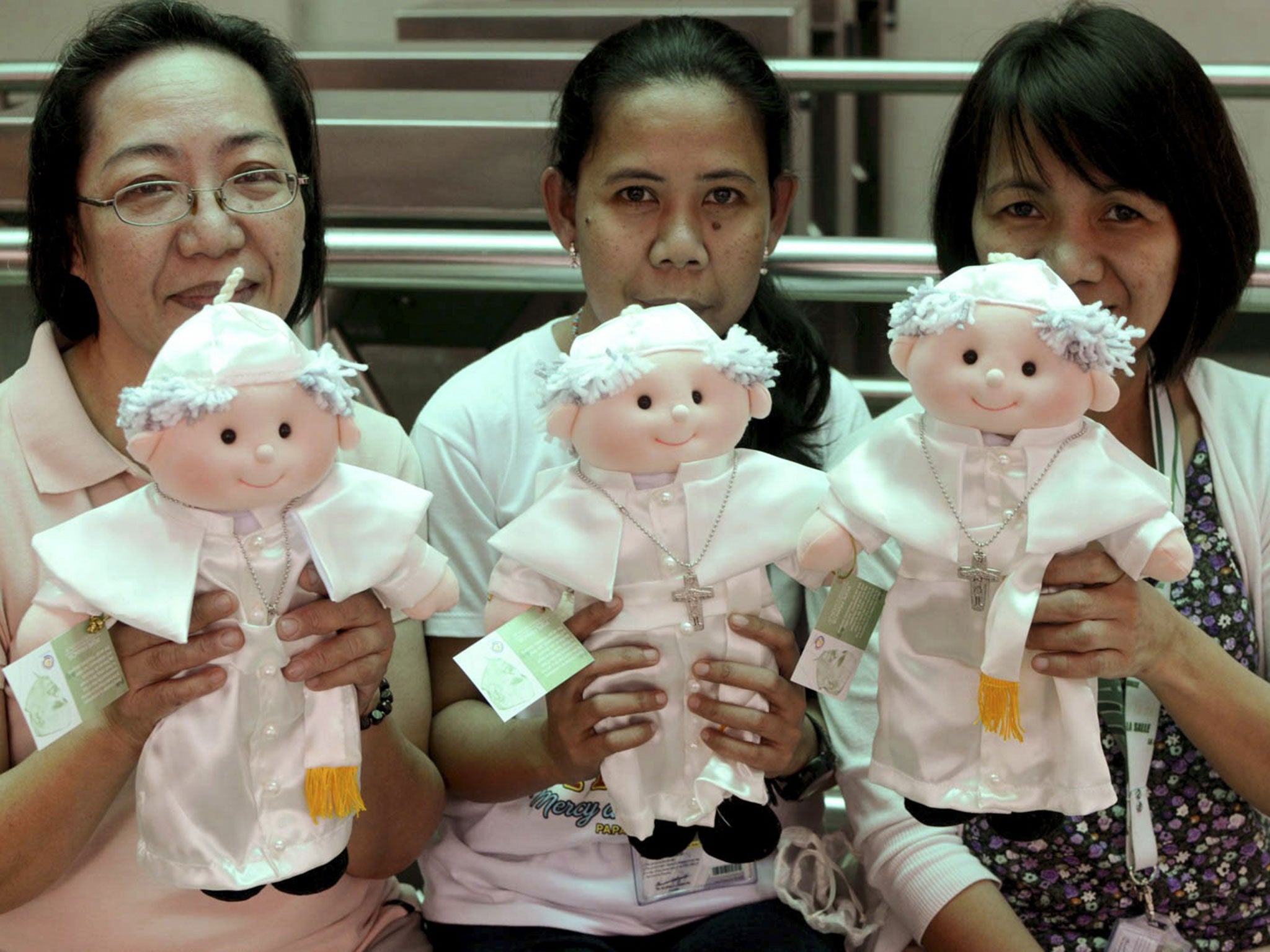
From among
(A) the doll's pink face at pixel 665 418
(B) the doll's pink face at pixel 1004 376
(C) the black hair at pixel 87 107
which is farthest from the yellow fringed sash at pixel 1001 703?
(C) the black hair at pixel 87 107

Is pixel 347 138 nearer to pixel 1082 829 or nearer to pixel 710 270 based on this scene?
pixel 710 270

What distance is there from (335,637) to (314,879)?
0.24 m

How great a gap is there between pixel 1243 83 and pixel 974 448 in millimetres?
1206

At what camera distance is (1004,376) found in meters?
1.23

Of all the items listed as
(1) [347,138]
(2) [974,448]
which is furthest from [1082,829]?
(1) [347,138]

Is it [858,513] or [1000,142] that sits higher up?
[1000,142]

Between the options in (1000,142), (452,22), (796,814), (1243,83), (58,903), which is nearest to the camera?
(58,903)

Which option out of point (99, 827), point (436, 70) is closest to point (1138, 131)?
point (99, 827)

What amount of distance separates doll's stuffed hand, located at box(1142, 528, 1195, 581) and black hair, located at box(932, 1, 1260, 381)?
1.13 feet

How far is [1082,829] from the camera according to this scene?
150 centimetres

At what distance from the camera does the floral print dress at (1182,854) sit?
150 centimetres

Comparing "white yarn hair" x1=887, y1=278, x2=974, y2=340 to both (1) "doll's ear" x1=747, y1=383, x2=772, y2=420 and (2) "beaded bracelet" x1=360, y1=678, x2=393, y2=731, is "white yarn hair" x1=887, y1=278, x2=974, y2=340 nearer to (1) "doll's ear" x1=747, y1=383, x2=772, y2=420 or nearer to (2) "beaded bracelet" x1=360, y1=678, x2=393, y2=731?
(1) "doll's ear" x1=747, y1=383, x2=772, y2=420

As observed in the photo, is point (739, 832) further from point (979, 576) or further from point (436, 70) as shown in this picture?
point (436, 70)

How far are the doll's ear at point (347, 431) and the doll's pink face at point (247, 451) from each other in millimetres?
19
